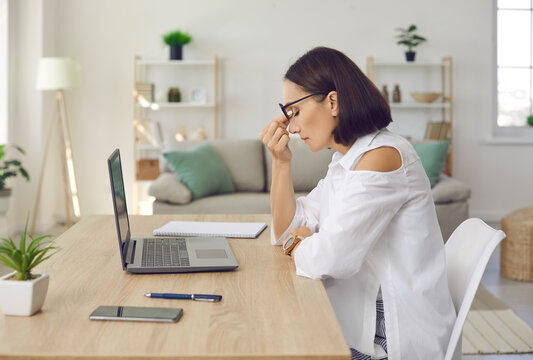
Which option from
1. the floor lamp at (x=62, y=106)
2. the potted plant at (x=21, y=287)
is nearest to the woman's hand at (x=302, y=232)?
the potted plant at (x=21, y=287)

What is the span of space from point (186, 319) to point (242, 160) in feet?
11.1

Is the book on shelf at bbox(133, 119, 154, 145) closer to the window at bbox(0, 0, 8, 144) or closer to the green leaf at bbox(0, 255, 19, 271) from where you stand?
the window at bbox(0, 0, 8, 144)

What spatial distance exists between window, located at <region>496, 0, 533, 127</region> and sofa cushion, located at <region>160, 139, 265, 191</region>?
2.66 metres

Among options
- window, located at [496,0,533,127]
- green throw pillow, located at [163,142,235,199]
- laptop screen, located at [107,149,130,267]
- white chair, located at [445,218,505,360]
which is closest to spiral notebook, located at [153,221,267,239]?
laptop screen, located at [107,149,130,267]

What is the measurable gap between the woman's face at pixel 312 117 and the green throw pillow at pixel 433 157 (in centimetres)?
288

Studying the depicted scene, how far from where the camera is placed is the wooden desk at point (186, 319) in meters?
0.82

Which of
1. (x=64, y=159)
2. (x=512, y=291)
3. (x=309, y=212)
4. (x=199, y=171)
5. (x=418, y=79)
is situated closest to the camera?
(x=309, y=212)

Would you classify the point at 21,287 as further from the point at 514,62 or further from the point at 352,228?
the point at 514,62

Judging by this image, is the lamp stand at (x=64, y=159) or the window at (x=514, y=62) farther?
the window at (x=514, y=62)

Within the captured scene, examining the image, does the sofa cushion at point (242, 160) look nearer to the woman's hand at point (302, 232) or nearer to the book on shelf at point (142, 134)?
the book on shelf at point (142, 134)

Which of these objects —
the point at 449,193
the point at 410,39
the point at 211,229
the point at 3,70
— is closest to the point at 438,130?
the point at 410,39

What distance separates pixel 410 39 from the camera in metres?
5.14

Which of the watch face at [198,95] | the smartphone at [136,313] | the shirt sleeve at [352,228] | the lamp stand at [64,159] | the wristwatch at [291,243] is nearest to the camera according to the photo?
the smartphone at [136,313]

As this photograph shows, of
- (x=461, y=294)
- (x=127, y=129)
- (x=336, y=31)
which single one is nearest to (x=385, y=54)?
(x=336, y=31)
